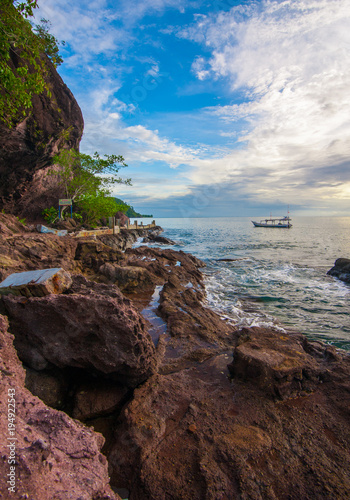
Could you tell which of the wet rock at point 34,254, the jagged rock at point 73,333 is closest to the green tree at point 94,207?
the wet rock at point 34,254

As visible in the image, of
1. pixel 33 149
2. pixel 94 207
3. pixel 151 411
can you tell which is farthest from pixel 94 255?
pixel 94 207

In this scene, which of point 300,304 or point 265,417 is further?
point 300,304

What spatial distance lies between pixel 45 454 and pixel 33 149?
21484mm

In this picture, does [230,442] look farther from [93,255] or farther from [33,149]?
[33,149]

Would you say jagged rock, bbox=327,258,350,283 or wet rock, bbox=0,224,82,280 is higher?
wet rock, bbox=0,224,82,280

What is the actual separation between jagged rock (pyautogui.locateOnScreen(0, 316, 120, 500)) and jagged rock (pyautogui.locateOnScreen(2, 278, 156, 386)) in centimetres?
111

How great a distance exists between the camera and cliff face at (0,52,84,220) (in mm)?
17031

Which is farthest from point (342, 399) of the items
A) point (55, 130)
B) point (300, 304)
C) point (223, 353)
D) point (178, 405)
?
point (55, 130)

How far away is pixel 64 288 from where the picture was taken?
4.18 meters

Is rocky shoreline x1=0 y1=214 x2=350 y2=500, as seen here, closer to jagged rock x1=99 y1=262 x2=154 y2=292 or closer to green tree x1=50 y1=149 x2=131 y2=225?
jagged rock x1=99 y1=262 x2=154 y2=292

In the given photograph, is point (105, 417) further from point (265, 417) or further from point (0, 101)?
point (0, 101)

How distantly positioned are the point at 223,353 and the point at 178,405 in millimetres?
2045

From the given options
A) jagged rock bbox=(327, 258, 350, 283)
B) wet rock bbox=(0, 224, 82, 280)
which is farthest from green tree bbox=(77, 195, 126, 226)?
jagged rock bbox=(327, 258, 350, 283)

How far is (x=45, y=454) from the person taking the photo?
5.58 ft
